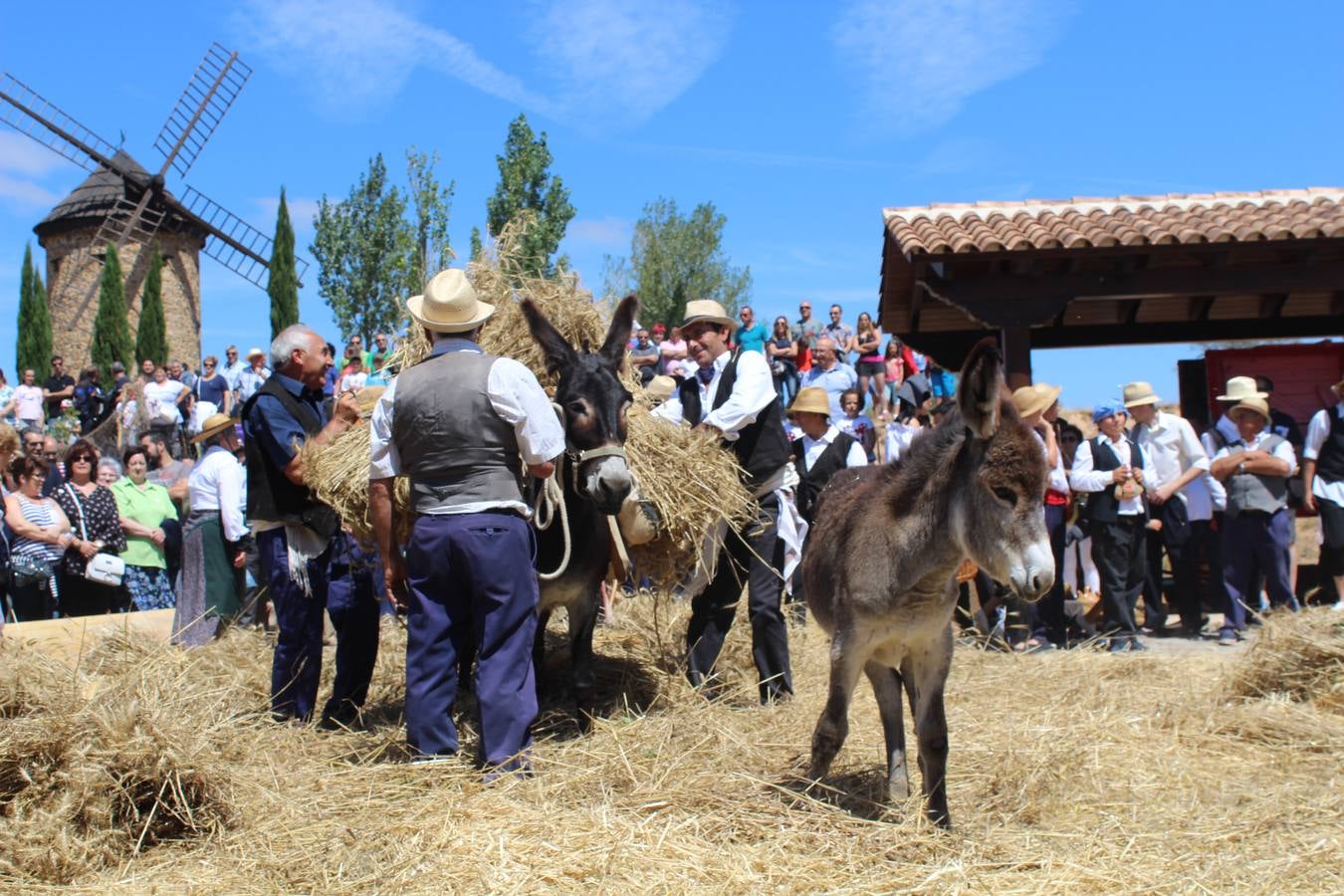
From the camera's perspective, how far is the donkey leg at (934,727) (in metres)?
4.60

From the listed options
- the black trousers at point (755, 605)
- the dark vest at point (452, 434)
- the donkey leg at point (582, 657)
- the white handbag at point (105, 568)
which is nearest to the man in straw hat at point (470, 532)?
the dark vest at point (452, 434)

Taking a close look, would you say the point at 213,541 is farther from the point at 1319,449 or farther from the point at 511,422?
the point at 1319,449

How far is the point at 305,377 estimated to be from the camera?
19.9 feet

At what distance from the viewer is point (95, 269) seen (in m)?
38.0

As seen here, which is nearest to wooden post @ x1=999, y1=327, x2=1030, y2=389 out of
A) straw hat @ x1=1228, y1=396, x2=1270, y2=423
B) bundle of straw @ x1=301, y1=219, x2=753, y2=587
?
straw hat @ x1=1228, y1=396, x2=1270, y2=423

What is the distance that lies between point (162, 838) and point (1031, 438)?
3632 mm

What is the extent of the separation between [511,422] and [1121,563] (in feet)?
22.5

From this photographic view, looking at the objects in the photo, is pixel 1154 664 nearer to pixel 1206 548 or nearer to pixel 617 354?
pixel 1206 548

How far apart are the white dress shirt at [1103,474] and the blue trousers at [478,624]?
6.47 m

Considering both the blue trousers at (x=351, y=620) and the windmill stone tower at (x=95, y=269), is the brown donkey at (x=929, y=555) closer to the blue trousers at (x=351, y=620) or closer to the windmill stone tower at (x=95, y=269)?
the blue trousers at (x=351, y=620)

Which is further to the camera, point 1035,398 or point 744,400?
point 744,400

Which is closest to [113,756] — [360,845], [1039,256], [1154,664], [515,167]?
[360,845]

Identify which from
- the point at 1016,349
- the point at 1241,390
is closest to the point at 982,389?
the point at 1241,390

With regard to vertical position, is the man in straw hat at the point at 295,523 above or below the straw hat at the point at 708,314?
below
